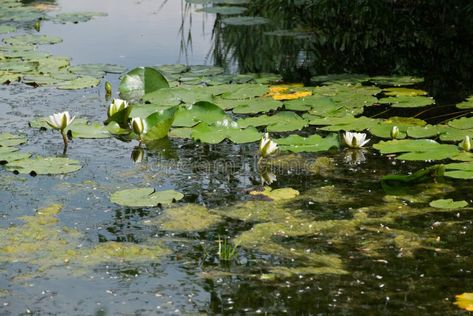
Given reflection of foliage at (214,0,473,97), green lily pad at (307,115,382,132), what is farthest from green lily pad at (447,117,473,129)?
reflection of foliage at (214,0,473,97)

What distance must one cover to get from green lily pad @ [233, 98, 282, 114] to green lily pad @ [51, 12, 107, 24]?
10.2ft

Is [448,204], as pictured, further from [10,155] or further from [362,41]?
[362,41]

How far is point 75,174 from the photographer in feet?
12.9

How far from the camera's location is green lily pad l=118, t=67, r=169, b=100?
514cm

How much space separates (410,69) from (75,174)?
2768 mm

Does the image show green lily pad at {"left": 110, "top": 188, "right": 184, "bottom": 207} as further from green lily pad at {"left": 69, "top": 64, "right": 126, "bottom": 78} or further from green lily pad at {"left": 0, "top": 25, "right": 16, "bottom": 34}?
green lily pad at {"left": 0, "top": 25, "right": 16, "bottom": 34}

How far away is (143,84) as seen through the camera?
518cm

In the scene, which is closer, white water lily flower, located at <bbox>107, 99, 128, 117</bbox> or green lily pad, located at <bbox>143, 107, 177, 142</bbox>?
green lily pad, located at <bbox>143, 107, 177, 142</bbox>

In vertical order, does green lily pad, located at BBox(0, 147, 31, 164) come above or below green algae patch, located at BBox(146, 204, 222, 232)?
above

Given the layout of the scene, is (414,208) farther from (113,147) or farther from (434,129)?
(113,147)

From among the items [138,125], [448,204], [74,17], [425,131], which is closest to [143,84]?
[138,125]

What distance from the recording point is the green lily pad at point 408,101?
492 cm

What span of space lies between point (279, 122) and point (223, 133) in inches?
13.7

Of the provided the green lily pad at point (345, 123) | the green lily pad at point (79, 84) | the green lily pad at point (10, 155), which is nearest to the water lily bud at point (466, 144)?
the green lily pad at point (345, 123)
